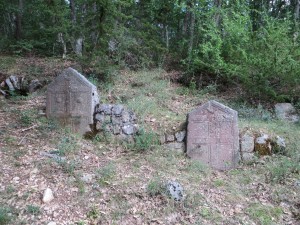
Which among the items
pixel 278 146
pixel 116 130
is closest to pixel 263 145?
pixel 278 146

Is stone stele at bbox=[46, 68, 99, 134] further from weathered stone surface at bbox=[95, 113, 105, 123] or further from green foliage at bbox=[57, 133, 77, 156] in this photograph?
green foliage at bbox=[57, 133, 77, 156]

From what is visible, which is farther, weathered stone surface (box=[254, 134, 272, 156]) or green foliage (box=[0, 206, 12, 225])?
weathered stone surface (box=[254, 134, 272, 156])

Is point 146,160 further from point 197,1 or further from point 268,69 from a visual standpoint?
point 197,1

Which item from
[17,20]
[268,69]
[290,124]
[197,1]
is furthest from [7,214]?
[17,20]

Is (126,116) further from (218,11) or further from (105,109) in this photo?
(218,11)

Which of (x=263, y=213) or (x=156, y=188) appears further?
(x=156, y=188)

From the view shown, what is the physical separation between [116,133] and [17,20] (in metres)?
8.68

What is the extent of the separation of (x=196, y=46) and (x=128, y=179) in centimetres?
654

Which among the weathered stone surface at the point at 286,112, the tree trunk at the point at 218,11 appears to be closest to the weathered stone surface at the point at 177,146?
the weathered stone surface at the point at 286,112

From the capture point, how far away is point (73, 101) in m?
5.86

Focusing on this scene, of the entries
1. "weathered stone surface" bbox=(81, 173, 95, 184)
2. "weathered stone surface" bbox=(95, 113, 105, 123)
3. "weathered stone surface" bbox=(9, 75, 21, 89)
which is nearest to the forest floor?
"weathered stone surface" bbox=(81, 173, 95, 184)

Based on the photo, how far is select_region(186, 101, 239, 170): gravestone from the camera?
535 centimetres

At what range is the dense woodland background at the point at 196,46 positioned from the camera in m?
7.02

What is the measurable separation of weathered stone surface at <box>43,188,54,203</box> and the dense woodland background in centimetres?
431
